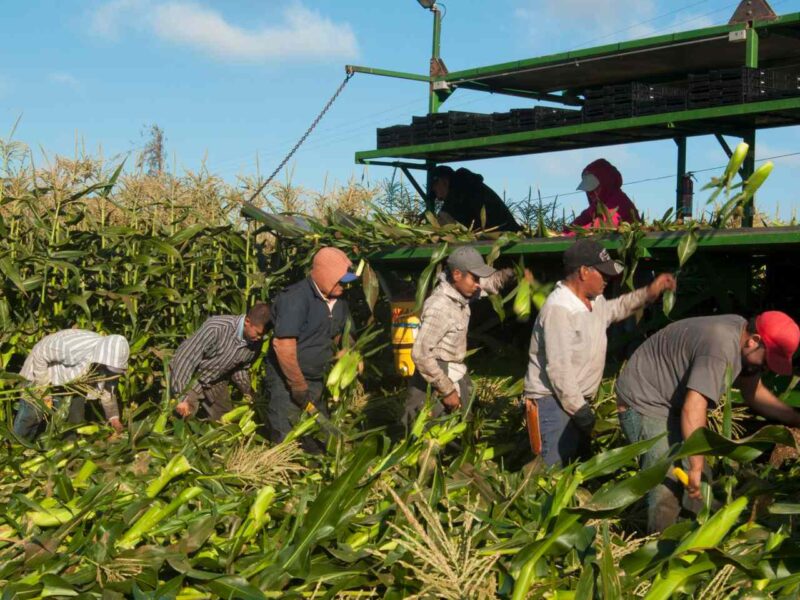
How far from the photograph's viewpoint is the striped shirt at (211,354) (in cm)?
686

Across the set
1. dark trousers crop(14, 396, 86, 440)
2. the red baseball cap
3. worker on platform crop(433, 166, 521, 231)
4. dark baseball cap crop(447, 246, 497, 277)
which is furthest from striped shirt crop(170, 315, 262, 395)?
the red baseball cap

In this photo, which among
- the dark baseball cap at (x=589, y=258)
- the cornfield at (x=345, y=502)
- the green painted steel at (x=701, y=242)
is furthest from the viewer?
the dark baseball cap at (x=589, y=258)

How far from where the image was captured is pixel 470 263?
6.16 m

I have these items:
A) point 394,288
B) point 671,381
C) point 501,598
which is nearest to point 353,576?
point 501,598

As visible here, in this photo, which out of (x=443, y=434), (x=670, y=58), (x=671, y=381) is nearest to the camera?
(x=671, y=381)

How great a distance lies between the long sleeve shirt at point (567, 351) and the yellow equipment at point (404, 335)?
6.09ft

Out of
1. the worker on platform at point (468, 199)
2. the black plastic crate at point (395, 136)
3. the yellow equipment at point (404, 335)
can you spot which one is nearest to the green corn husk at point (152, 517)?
the yellow equipment at point (404, 335)

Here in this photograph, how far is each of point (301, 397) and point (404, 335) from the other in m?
1.07

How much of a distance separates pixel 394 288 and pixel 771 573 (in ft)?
14.6

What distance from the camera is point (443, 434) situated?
213 inches

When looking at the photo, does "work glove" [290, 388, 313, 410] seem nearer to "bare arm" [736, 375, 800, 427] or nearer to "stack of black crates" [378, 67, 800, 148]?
"stack of black crates" [378, 67, 800, 148]

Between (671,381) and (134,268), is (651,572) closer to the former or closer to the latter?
(671,381)

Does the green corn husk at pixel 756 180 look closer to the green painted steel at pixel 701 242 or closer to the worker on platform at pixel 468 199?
the green painted steel at pixel 701 242

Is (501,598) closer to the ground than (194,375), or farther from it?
closer to the ground
